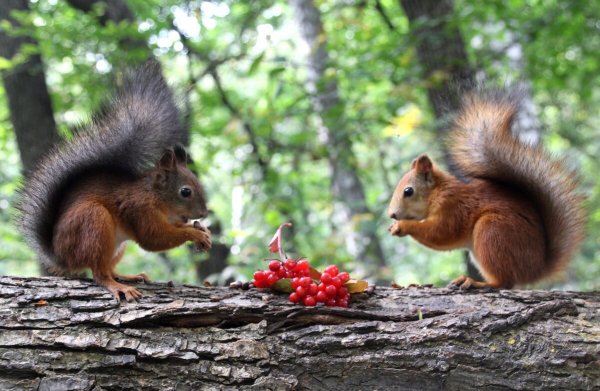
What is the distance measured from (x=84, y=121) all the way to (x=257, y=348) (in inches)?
51.1

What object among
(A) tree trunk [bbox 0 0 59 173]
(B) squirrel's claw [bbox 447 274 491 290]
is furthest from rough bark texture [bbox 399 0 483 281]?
(A) tree trunk [bbox 0 0 59 173]

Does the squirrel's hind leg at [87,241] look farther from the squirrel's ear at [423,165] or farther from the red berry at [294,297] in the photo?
the squirrel's ear at [423,165]

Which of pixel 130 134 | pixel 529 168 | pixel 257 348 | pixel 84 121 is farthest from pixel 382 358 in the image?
pixel 84 121

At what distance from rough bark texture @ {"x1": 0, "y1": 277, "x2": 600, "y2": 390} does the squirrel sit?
17 centimetres

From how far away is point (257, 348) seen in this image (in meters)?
1.96

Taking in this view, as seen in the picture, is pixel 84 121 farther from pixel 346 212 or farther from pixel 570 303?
pixel 346 212

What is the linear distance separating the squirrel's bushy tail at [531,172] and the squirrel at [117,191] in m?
1.37

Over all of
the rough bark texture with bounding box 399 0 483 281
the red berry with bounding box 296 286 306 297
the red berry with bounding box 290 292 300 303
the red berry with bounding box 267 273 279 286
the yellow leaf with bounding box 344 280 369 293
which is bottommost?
the red berry with bounding box 290 292 300 303

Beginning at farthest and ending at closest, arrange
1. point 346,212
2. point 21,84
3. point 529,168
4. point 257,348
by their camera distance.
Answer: point 346,212 → point 21,84 → point 529,168 → point 257,348

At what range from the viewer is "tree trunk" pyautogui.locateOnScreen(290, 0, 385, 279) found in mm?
4535

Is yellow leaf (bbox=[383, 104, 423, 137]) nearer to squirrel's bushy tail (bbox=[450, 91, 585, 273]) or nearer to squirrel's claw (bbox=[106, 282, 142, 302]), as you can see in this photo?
squirrel's bushy tail (bbox=[450, 91, 585, 273])

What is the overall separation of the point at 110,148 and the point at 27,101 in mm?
2455

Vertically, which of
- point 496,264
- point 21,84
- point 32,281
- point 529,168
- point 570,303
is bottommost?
point 32,281

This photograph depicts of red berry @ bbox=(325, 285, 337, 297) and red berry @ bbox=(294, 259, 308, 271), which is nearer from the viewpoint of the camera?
red berry @ bbox=(325, 285, 337, 297)
